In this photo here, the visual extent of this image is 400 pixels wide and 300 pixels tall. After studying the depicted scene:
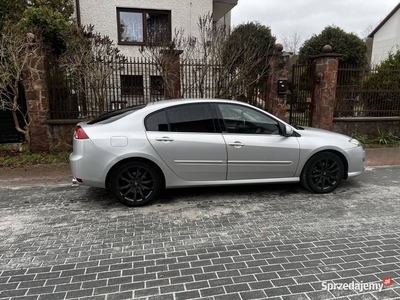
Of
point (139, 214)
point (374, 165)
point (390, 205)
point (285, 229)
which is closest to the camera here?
point (285, 229)

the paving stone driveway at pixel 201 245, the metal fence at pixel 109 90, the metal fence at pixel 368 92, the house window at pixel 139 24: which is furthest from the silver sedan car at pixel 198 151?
the house window at pixel 139 24

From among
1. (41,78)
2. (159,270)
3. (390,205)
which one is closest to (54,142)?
(41,78)

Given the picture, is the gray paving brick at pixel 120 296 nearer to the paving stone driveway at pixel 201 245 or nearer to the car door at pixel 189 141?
the paving stone driveway at pixel 201 245

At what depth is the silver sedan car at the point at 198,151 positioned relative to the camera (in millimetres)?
4352

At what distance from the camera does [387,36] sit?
90.2 ft

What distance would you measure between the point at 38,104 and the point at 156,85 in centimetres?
292

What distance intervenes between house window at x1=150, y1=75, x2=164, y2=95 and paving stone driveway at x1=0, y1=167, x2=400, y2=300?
159 inches

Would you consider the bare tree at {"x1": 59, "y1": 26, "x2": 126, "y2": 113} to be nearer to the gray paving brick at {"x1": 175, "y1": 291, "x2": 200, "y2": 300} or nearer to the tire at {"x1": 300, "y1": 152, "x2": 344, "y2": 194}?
the tire at {"x1": 300, "y1": 152, "x2": 344, "y2": 194}

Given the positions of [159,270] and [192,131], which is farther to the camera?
[192,131]

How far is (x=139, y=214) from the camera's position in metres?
4.25

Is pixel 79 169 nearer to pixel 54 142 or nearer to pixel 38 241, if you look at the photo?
pixel 38 241

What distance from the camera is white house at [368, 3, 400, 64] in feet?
85.8

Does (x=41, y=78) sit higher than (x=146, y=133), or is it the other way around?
(x=41, y=78)

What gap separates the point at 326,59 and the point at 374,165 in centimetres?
337
